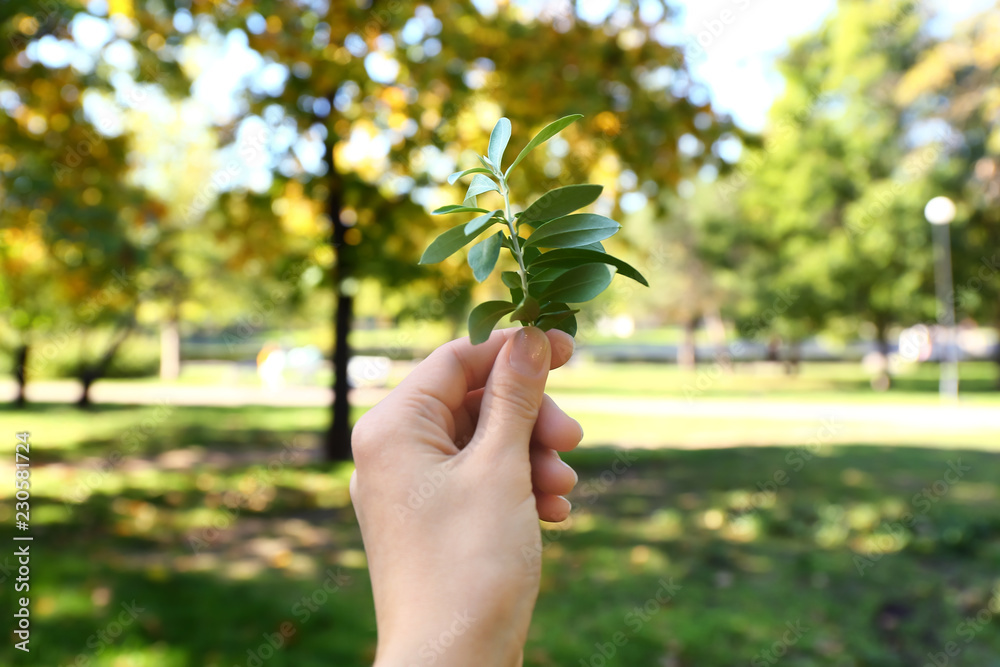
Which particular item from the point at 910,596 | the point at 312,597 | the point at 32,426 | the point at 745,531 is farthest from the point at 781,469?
the point at 32,426

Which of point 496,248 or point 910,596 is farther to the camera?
point 910,596

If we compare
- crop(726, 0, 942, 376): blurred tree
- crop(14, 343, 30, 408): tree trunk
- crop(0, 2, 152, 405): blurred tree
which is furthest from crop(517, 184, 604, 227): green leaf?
crop(726, 0, 942, 376): blurred tree

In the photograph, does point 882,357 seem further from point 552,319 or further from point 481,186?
point 481,186

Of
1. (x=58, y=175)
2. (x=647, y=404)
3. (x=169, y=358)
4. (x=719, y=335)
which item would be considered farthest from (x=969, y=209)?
(x=169, y=358)

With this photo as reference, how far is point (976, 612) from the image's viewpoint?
4.11m

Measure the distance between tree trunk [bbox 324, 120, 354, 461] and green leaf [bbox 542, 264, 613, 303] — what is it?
6.33m

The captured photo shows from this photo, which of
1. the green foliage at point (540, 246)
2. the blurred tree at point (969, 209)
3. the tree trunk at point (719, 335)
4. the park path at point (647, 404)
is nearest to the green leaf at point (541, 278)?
the green foliage at point (540, 246)

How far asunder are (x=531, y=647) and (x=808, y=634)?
1634 mm

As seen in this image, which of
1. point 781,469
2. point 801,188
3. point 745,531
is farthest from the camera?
point 801,188

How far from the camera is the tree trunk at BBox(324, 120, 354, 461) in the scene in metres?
7.22

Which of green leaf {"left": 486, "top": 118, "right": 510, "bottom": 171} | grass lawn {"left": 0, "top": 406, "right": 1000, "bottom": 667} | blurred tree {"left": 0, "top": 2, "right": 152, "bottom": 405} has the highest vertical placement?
blurred tree {"left": 0, "top": 2, "right": 152, "bottom": 405}

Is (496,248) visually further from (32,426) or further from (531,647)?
(32,426)

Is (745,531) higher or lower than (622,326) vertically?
lower

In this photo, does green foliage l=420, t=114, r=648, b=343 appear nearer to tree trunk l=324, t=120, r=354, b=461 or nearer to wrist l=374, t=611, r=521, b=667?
wrist l=374, t=611, r=521, b=667
